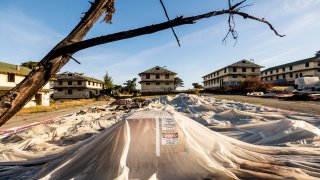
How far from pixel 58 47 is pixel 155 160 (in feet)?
10.6

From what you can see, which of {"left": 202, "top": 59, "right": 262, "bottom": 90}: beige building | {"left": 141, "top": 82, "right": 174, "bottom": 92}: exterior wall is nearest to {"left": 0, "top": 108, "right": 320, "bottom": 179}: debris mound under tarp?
{"left": 141, "top": 82, "right": 174, "bottom": 92}: exterior wall

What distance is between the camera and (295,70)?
225ft

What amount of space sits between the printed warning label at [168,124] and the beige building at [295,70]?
66887 mm

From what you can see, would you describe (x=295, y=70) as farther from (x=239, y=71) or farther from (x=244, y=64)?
(x=239, y=71)

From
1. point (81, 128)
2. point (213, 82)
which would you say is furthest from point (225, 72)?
point (81, 128)

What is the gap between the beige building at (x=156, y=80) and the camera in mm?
65062

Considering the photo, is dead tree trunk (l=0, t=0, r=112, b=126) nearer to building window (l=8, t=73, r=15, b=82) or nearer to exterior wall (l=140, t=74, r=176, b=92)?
building window (l=8, t=73, r=15, b=82)

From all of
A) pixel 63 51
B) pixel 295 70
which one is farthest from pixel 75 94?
pixel 63 51

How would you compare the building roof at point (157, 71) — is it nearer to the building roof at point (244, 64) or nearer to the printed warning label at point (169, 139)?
the building roof at point (244, 64)

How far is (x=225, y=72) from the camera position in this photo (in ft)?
219

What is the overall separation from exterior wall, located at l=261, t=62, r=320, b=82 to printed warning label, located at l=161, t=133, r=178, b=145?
70.4 m

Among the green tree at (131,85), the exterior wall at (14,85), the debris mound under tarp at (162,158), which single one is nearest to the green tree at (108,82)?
the green tree at (131,85)

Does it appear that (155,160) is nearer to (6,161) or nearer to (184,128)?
(184,128)

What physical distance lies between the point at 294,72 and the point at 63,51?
79.1 meters
